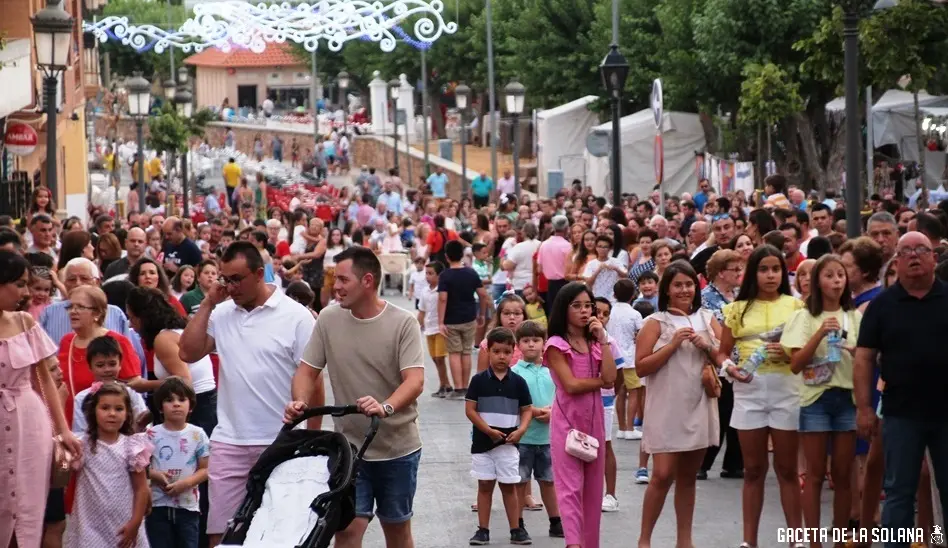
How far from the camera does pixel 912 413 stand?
8656 millimetres

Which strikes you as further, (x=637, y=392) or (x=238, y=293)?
(x=637, y=392)

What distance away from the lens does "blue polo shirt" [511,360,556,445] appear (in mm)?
11086

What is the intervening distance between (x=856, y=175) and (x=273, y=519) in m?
9.03

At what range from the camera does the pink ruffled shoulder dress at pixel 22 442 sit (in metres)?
8.10

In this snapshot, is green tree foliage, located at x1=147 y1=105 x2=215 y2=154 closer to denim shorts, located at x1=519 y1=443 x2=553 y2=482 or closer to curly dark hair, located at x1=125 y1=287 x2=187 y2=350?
denim shorts, located at x1=519 y1=443 x2=553 y2=482

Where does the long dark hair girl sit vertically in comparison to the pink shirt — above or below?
above

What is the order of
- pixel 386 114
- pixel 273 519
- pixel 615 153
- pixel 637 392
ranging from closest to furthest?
1. pixel 273 519
2. pixel 637 392
3. pixel 615 153
4. pixel 386 114

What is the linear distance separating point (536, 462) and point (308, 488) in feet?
12.6

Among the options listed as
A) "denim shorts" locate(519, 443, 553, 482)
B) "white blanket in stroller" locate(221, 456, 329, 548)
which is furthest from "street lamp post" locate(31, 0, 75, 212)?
"white blanket in stroller" locate(221, 456, 329, 548)

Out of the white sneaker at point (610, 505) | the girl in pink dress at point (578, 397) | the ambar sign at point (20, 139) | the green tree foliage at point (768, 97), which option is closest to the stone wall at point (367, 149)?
the green tree foliage at point (768, 97)

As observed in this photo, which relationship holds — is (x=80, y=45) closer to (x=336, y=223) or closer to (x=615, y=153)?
(x=336, y=223)

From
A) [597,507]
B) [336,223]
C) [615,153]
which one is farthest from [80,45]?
[597,507]

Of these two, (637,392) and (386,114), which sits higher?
(386,114)

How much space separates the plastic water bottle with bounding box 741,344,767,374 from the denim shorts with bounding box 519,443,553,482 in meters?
1.77
